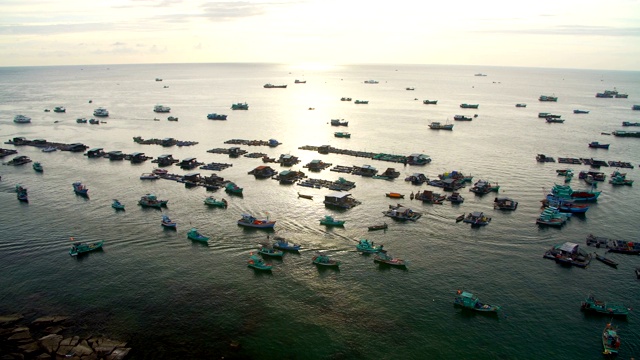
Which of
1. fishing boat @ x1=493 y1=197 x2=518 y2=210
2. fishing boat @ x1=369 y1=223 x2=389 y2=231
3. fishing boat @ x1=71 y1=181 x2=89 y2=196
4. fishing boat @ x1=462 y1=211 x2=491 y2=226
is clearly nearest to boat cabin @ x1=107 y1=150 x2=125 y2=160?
fishing boat @ x1=71 y1=181 x2=89 y2=196

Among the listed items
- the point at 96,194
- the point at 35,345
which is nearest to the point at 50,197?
the point at 96,194

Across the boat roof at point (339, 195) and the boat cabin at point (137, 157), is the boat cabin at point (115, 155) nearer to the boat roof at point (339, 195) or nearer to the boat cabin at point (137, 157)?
the boat cabin at point (137, 157)

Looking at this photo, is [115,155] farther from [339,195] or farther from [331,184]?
[339,195]

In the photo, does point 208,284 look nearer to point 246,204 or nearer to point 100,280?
point 100,280

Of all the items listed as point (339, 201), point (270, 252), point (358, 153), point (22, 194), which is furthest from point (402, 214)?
point (22, 194)

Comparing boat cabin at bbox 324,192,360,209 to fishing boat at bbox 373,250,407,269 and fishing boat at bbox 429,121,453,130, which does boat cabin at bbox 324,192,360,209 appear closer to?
fishing boat at bbox 373,250,407,269

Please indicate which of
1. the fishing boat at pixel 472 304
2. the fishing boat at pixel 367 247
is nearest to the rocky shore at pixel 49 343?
the fishing boat at pixel 367 247
